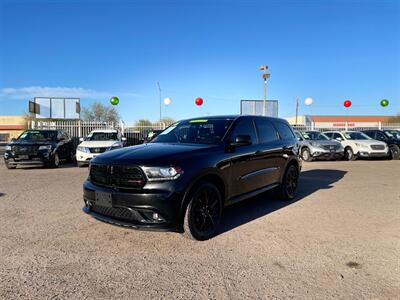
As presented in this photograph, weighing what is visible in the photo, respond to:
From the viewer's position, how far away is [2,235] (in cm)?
467

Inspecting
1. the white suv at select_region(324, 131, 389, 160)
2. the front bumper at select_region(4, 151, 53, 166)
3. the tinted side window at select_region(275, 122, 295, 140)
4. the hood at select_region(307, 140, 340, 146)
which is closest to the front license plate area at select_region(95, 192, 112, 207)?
the tinted side window at select_region(275, 122, 295, 140)

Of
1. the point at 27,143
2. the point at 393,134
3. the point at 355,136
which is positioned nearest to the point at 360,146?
the point at 355,136

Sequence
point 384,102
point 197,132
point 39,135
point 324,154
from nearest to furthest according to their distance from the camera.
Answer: point 197,132
point 39,135
point 324,154
point 384,102

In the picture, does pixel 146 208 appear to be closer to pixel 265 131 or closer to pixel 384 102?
pixel 265 131

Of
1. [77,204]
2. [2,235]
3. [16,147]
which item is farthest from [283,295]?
[16,147]

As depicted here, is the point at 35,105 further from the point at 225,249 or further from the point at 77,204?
the point at 225,249

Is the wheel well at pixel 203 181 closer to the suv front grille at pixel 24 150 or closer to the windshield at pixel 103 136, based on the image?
the suv front grille at pixel 24 150

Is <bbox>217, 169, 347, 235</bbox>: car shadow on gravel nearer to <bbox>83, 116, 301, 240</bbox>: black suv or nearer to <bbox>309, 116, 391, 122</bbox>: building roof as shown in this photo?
<bbox>83, 116, 301, 240</bbox>: black suv

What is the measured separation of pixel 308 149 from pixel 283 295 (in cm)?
1467

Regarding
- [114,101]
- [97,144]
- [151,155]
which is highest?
[114,101]

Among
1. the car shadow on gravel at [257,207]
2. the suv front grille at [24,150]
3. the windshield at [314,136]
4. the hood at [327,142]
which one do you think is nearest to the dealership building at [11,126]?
the suv front grille at [24,150]

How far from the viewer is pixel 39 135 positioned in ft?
46.8

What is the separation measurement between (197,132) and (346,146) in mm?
14442

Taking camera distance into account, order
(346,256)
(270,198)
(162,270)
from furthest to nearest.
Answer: (270,198) → (346,256) → (162,270)
